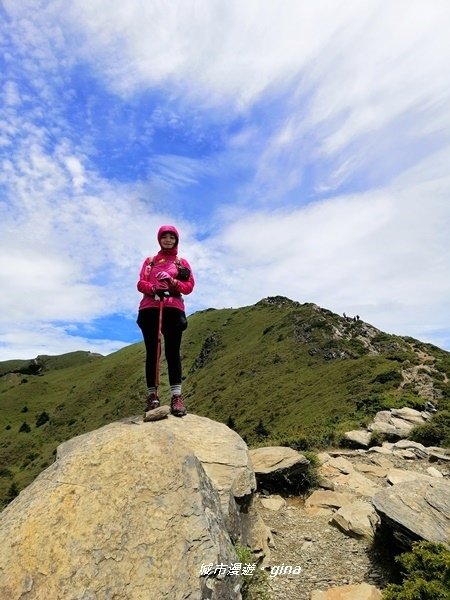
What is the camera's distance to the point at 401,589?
223 inches

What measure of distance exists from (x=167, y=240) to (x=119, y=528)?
17.0 ft

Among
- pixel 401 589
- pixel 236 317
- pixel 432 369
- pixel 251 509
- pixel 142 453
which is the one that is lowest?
pixel 401 589

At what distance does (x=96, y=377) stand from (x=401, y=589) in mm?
131970

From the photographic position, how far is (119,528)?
4578mm

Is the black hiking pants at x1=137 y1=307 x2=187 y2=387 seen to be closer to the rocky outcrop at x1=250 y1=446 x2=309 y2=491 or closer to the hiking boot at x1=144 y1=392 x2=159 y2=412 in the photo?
the hiking boot at x1=144 y1=392 x2=159 y2=412

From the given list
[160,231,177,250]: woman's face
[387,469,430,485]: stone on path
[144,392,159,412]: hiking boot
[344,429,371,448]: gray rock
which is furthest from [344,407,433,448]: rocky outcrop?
[160,231,177,250]: woman's face

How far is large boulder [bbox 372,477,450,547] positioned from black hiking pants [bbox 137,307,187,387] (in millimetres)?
4192

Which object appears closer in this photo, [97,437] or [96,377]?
[97,437]

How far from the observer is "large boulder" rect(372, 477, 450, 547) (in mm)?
6902

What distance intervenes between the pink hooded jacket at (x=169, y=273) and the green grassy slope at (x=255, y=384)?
11.0m

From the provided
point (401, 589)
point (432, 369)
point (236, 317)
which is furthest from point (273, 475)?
point (236, 317)

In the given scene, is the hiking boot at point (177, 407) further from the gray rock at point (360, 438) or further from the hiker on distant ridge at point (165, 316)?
the gray rock at point (360, 438)

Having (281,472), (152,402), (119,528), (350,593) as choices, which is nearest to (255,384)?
(281,472)

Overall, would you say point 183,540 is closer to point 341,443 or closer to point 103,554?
point 103,554
